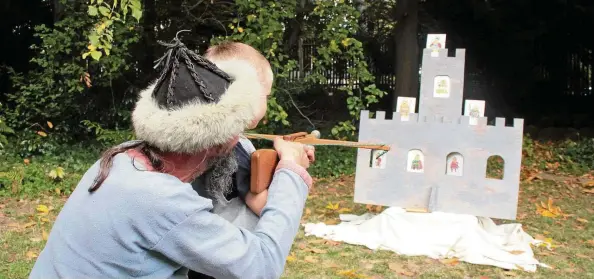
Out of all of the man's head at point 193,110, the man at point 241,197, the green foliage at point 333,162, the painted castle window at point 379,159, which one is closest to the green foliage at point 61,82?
the green foliage at point 333,162

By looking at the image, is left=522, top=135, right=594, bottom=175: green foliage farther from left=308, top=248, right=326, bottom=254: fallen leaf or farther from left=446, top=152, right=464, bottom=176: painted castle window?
left=308, top=248, right=326, bottom=254: fallen leaf

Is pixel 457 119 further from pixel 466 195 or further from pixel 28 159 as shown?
pixel 28 159

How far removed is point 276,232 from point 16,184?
5288mm

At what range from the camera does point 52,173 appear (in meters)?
6.08

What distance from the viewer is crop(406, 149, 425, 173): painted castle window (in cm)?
468

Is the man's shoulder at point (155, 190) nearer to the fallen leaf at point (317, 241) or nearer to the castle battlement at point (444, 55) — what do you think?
the fallen leaf at point (317, 241)

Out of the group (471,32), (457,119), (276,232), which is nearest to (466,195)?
(457,119)

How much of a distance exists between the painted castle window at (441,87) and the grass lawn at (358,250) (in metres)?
1.40

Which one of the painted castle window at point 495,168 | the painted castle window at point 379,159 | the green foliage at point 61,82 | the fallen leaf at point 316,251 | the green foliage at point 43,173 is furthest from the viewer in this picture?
the painted castle window at point 495,168

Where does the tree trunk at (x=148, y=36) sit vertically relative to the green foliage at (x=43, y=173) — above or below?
above

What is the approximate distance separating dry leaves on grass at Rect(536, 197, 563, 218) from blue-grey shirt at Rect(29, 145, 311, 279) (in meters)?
4.87

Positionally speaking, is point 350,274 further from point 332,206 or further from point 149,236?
point 149,236

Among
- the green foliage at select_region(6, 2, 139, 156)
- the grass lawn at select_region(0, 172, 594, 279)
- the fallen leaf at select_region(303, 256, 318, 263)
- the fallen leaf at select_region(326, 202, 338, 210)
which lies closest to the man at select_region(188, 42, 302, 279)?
the grass lawn at select_region(0, 172, 594, 279)

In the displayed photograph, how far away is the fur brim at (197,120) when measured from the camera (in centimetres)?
126
